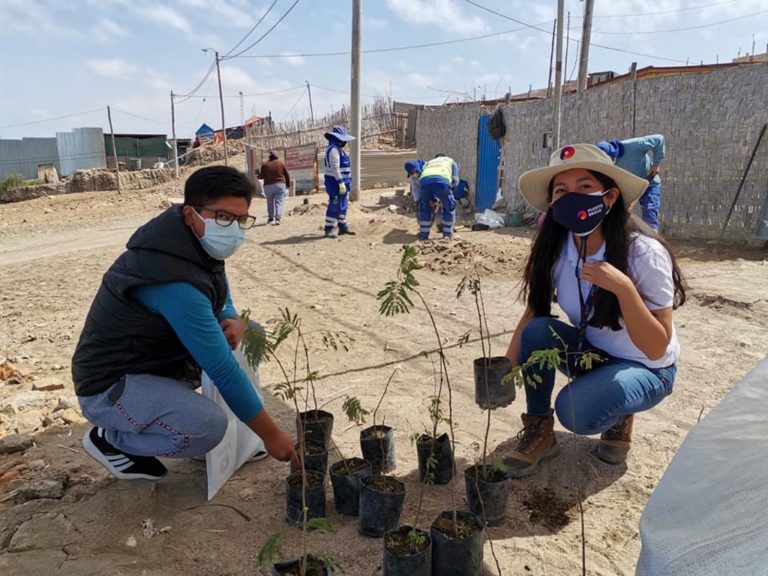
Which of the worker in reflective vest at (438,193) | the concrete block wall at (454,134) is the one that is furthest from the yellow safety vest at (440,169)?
the concrete block wall at (454,134)

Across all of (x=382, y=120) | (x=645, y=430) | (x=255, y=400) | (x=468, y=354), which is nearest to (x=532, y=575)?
(x=255, y=400)

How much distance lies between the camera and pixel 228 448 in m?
2.53

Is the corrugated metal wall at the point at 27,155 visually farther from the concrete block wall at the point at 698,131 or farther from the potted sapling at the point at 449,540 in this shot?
the potted sapling at the point at 449,540

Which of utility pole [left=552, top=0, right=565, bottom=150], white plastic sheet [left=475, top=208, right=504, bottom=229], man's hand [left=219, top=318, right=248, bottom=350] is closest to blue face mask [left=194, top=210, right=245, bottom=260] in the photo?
man's hand [left=219, top=318, right=248, bottom=350]

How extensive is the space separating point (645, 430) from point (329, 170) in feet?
23.5

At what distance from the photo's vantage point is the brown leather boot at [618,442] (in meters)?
2.61

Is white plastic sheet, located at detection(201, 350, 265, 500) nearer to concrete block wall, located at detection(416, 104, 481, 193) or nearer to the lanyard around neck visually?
the lanyard around neck

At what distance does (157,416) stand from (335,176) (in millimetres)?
7320

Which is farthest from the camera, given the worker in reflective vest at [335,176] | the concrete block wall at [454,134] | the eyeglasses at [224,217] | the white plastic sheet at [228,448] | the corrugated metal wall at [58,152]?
the corrugated metal wall at [58,152]

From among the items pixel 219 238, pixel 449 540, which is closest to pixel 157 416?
pixel 219 238

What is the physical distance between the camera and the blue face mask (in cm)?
222

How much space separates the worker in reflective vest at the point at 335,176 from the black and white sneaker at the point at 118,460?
701 centimetres

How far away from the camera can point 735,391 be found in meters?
1.52

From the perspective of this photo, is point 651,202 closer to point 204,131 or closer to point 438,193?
point 438,193
